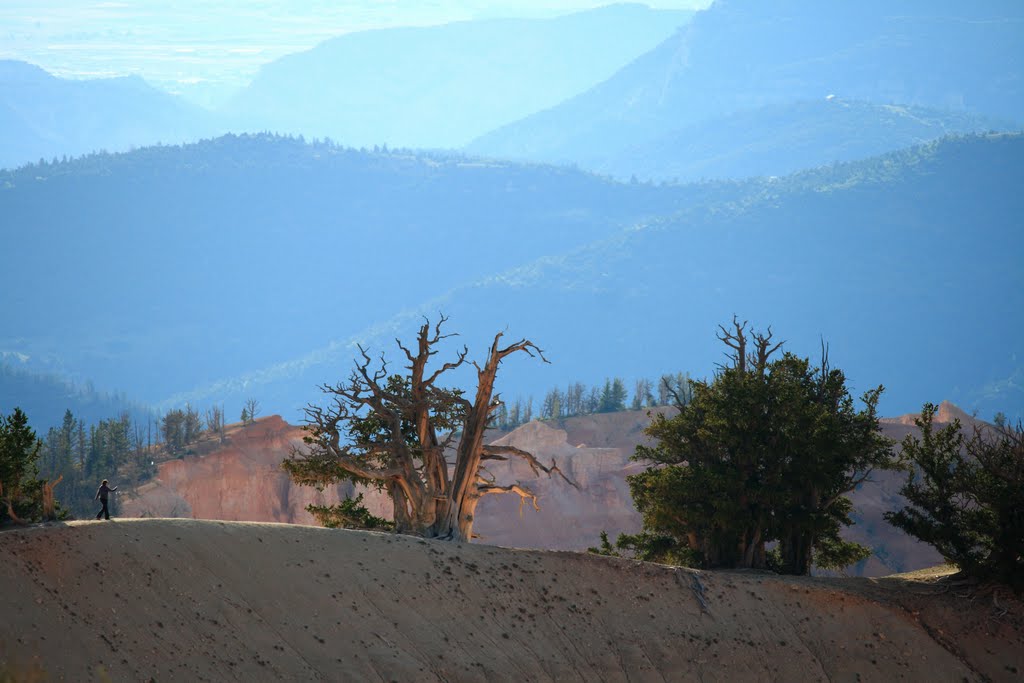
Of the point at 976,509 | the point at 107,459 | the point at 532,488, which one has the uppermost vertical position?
the point at 107,459

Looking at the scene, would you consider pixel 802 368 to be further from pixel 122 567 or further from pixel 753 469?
pixel 122 567

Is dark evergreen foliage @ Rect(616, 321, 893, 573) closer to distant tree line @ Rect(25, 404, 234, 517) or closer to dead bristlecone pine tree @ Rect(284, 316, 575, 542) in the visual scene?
dead bristlecone pine tree @ Rect(284, 316, 575, 542)

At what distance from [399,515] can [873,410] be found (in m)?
16.6

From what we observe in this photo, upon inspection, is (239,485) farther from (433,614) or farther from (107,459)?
(433,614)

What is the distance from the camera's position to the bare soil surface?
30.1 metres

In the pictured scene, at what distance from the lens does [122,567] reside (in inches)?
1270

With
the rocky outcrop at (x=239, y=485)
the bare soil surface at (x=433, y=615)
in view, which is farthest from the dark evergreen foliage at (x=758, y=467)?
the rocky outcrop at (x=239, y=485)

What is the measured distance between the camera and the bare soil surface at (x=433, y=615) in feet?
98.7

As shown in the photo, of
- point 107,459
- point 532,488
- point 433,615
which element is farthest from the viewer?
point 532,488

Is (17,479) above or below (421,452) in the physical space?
below

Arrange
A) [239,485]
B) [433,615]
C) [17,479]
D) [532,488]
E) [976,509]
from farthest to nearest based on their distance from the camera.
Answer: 1. [532,488]
2. [239,485]
3. [976,509]
4. [17,479]
5. [433,615]

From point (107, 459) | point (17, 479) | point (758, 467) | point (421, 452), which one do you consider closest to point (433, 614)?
point (421, 452)

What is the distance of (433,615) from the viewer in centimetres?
3509

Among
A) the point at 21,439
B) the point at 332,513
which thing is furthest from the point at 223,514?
the point at 21,439
